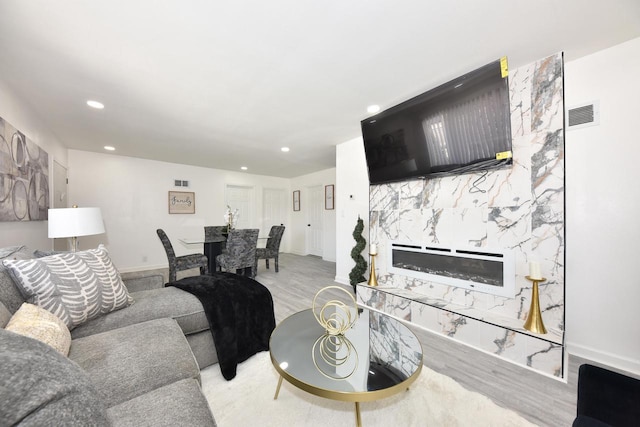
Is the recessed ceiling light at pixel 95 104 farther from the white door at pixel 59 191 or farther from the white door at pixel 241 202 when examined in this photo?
the white door at pixel 241 202

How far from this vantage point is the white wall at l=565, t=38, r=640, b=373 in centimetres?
171

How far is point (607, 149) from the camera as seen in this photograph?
70.5 inches

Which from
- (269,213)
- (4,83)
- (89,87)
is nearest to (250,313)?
(89,87)

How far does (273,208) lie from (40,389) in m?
6.63

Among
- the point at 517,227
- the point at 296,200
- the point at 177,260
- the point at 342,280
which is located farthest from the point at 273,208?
the point at 517,227

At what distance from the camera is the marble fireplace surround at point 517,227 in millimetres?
1837

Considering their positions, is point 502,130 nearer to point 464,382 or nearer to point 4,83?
point 464,382

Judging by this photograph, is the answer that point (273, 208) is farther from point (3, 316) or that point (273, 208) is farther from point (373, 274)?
point (3, 316)

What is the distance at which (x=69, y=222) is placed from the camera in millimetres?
2111

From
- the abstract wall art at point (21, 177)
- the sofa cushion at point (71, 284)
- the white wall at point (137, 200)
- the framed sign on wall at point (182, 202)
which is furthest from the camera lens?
the framed sign on wall at point (182, 202)

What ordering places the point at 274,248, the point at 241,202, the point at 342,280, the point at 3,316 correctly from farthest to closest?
the point at 241,202, the point at 274,248, the point at 342,280, the point at 3,316

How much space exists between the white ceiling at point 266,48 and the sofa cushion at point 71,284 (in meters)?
1.46

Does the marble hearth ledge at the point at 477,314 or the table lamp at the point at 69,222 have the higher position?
the table lamp at the point at 69,222

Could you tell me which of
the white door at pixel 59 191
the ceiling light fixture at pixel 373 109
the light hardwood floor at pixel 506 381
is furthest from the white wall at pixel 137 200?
the ceiling light fixture at pixel 373 109
